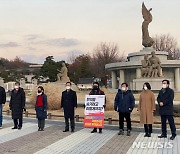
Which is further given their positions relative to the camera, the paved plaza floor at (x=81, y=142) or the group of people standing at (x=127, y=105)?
the group of people standing at (x=127, y=105)

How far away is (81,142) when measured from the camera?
983 centimetres

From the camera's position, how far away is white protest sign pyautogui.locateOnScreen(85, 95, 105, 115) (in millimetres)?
11727

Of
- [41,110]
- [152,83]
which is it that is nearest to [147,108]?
[41,110]

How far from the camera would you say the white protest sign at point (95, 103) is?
11.7 metres

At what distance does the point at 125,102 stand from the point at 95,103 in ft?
4.10

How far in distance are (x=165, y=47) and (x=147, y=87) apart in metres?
71.2

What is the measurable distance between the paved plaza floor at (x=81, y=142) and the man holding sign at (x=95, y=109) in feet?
1.26

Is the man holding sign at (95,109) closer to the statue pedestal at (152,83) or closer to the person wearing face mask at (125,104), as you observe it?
the person wearing face mask at (125,104)

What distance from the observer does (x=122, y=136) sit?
1083cm

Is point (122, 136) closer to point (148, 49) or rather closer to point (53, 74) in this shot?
point (148, 49)

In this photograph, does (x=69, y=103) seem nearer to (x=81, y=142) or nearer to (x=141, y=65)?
(x=81, y=142)

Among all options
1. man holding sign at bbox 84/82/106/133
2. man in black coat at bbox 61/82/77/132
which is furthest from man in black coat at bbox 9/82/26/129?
man holding sign at bbox 84/82/106/133

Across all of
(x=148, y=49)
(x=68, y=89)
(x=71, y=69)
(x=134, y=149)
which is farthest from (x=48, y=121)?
(x=71, y=69)

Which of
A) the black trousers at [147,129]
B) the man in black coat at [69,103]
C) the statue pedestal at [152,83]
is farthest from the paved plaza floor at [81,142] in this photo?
the statue pedestal at [152,83]
